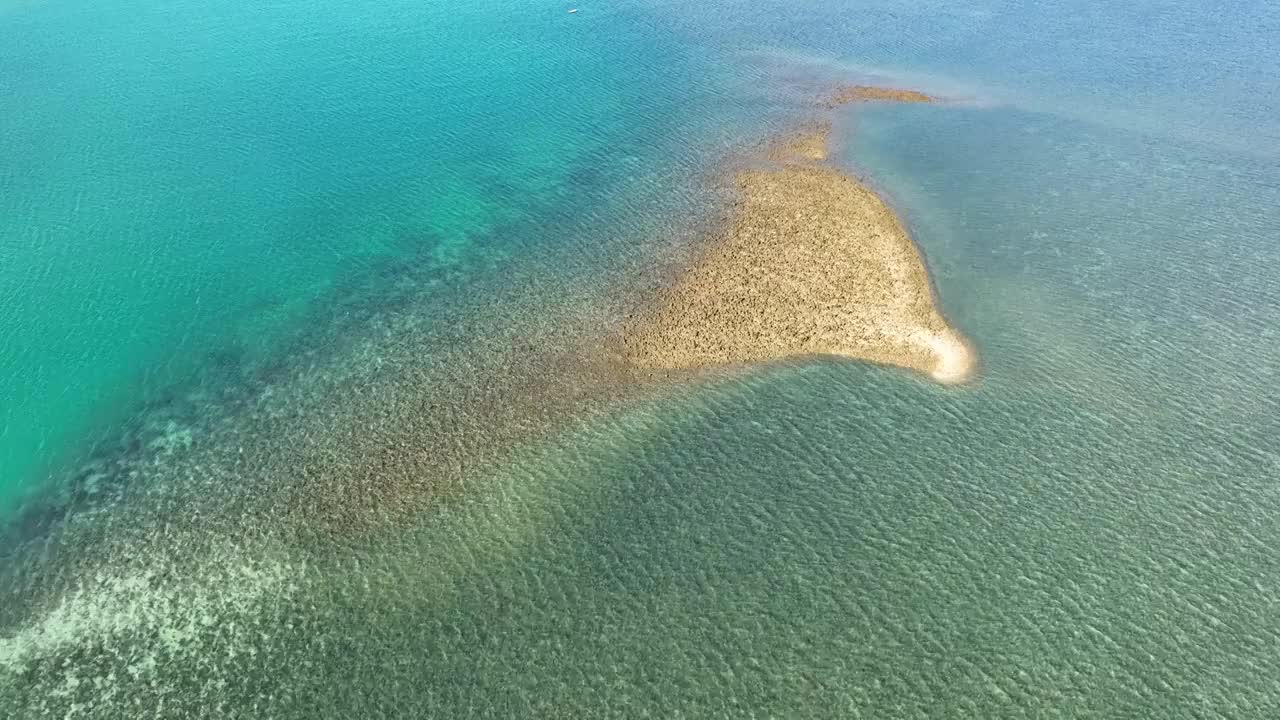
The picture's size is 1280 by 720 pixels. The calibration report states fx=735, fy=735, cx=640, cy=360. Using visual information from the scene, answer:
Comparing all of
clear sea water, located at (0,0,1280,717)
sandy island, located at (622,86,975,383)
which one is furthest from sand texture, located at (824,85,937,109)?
sandy island, located at (622,86,975,383)

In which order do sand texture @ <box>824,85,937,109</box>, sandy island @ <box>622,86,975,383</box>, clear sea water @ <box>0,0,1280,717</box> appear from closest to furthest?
1. clear sea water @ <box>0,0,1280,717</box>
2. sandy island @ <box>622,86,975,383</box>
3. sand texture @ <box>824,85,937,109</box>

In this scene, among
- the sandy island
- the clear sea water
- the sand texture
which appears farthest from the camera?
the sand texture

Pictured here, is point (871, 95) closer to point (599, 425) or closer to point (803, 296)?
point (803, 296)

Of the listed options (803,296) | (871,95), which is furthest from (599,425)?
(871,95)

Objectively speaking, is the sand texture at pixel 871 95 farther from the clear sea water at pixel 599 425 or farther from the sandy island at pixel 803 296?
the sandy island at pixel 803 296

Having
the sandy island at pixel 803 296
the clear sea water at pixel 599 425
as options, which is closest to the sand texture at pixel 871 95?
the clear sea water at pixel 599 425

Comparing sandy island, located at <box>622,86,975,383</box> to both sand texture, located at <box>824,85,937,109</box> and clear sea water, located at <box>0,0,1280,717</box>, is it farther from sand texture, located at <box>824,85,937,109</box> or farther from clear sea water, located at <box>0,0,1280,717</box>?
sand texture, located at <box>824,85,937,109</box>
